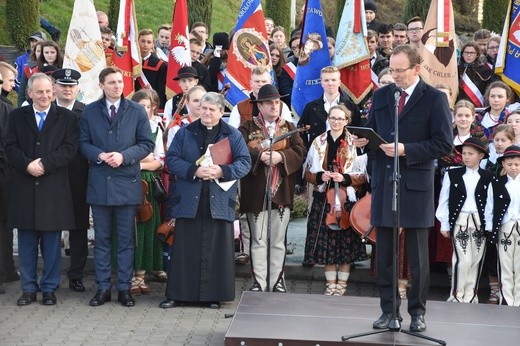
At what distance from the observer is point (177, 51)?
1314 centimetres

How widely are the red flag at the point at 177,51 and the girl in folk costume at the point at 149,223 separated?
1.91 metres

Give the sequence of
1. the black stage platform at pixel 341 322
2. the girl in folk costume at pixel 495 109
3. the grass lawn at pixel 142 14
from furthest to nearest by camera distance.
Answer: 1. the grass lawn at pixel 142 14
2. the girl in folk costume at pixel 495 109
3. the black stage platform at pixel 341 322

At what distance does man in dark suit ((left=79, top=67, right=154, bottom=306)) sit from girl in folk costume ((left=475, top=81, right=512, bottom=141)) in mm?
3652

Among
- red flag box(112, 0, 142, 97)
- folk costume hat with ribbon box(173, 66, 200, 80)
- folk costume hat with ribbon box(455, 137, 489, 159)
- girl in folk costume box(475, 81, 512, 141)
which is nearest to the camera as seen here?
folk costume hat with ribbon box(455, 137, 489, 159)

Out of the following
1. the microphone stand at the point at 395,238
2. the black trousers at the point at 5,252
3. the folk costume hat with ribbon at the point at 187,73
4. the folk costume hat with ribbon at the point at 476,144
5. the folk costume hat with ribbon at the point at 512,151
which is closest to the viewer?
the microphone stand at the point at 395,238

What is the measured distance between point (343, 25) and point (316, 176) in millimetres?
2987

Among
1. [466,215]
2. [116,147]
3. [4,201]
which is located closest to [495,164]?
[466,215]

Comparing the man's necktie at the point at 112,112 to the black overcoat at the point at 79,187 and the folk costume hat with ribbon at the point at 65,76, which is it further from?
the folk costume hat with ribbon at the point at 65,76

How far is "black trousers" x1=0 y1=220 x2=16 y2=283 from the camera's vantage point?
10938 mm

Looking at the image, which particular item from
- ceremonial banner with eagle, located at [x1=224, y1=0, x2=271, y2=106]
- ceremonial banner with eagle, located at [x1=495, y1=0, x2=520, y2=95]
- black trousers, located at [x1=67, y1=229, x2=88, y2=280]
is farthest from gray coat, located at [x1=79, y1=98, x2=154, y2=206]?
ceremonial banner with eagle, located at [x1=495, y1=0, x2=520, y2=95]

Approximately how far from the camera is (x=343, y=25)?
12.9 m

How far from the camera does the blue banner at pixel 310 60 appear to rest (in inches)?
490

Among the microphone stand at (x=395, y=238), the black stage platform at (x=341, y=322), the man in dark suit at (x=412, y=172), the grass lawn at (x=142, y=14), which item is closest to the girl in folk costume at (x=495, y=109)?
the black stage platform at (x=341, y=322)

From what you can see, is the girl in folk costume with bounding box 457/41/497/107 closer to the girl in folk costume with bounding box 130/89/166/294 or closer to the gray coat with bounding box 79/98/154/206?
the girl in folk costume with bounding box 130/89/166/294
